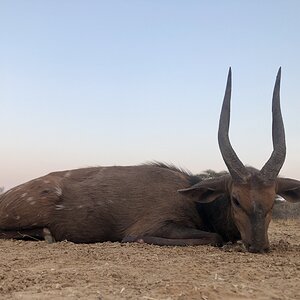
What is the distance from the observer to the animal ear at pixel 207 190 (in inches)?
254

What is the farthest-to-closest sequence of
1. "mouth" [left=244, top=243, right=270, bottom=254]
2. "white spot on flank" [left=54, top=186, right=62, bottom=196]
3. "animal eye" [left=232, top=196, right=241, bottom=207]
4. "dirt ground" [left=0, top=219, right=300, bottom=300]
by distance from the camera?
"white spot on flank" [left=54, top=186, right=62, bottom=196] → "animal eye" [left=232, top=196, right=241, bottom=207] → "mouth" [left=244, top=243, right=270, bottom=254] → "dirt ground" [left=0, top=219, right=300, bottom=300]

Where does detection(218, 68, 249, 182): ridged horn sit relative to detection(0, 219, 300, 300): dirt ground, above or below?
above

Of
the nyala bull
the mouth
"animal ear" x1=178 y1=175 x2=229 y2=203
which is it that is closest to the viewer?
the mouth

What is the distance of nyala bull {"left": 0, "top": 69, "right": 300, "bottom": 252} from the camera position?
6.23 meters

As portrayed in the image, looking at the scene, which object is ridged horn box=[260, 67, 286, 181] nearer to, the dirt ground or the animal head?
the animal head

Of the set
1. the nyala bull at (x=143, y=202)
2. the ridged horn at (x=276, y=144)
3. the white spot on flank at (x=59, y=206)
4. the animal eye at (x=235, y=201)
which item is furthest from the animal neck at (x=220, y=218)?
the white spot on flank at (x=59, y=206)

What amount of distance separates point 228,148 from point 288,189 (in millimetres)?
870

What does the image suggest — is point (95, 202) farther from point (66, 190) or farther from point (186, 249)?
point (186, 249)

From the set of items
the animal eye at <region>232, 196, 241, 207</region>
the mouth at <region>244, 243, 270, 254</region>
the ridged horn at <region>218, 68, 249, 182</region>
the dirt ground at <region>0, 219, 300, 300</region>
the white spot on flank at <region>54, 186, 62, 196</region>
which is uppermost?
the ridged horn at <region>218, 68, 249, 182</region>

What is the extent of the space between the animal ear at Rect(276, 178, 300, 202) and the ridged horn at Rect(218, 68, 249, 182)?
1.85 feet

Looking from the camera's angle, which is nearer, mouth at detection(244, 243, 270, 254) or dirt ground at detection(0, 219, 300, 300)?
dirt ground at detection(0, 219, 300, 300)

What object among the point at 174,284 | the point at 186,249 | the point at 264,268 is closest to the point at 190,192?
the point at 186,249

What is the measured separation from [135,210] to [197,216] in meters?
0.81

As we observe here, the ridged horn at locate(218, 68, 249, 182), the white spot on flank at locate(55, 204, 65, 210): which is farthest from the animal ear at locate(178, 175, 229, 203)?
the white spot on flank at locate(55, 204, 65, 210)
